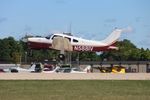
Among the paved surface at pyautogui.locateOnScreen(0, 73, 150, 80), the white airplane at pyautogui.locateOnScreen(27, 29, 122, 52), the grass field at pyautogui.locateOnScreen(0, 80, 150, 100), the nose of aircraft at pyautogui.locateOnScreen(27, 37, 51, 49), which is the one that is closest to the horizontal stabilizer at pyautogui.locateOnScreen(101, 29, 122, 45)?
Answer: the white airplane at pyautogui.locateOnScreen(27, 29, 122, 52)

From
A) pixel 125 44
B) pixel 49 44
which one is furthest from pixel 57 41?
pixel 125 44

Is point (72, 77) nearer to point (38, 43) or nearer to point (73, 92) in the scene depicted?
point (73, 92)

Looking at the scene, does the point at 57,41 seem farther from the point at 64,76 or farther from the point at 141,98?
the point at 141,98

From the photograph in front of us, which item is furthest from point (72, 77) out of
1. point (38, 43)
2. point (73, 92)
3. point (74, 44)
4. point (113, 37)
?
point (113, 37)

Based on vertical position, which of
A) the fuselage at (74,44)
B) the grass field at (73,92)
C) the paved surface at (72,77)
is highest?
the fuselage at (74,44)

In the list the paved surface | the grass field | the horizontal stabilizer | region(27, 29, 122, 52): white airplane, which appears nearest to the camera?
the grass field

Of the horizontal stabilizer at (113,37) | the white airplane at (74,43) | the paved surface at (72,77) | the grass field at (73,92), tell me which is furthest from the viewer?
the horizontal stabilizer at (113,37)

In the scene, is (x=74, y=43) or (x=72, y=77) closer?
(x=72, y=77)

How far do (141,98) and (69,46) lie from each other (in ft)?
144

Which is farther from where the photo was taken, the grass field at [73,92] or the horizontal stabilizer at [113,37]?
the horizontal stabilizer at [113,37]

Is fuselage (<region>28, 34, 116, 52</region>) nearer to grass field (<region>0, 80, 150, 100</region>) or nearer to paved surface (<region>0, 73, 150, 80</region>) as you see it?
paved surface (<region>0, 73, 150, 80</region>)

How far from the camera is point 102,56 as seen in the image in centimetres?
16275

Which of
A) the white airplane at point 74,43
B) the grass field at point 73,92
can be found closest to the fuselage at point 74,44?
the white airplane at point 74,43

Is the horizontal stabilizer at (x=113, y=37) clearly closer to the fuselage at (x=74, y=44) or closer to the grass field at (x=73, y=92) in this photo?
the fuselage at (x=74, y=44)
